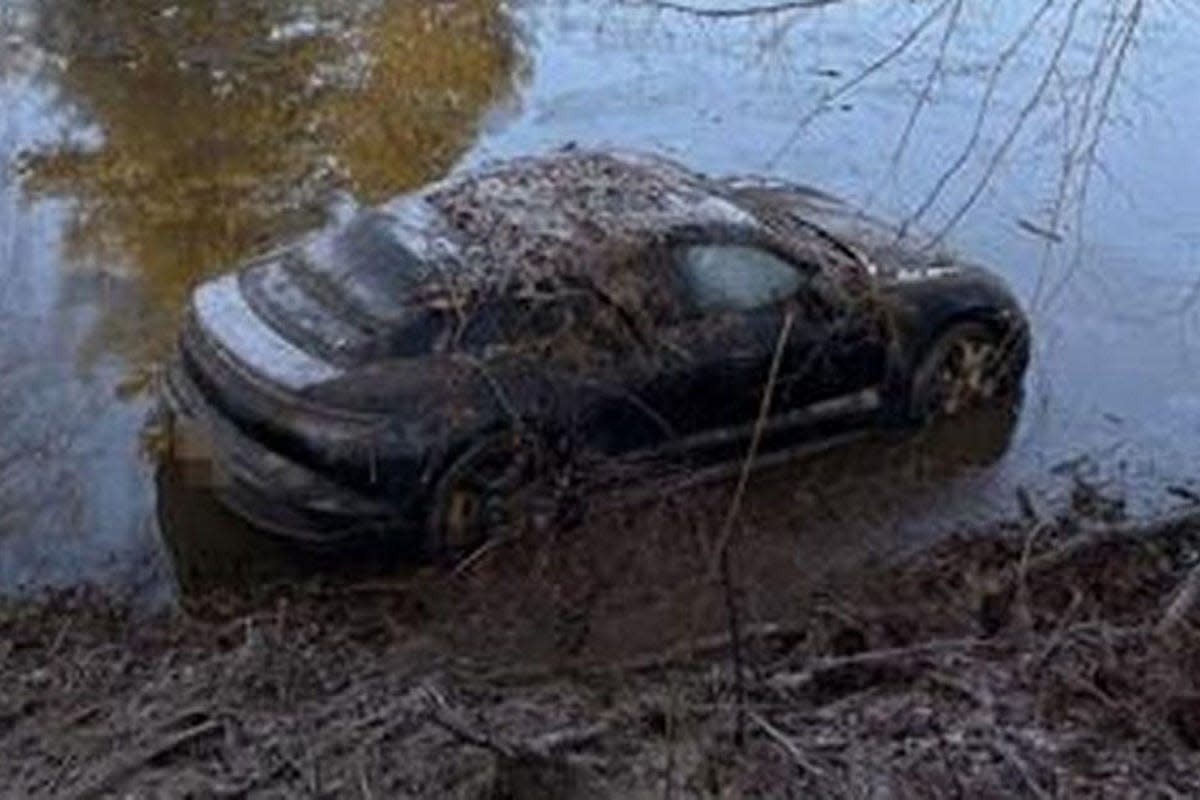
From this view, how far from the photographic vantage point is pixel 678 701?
21.5 feet

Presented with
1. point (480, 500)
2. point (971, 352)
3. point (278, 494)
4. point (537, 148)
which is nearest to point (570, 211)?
point (480, 500)

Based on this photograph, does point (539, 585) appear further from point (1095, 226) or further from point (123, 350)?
point (1095, 226)

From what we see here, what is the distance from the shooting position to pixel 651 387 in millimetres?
9906

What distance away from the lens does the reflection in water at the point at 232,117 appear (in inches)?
542

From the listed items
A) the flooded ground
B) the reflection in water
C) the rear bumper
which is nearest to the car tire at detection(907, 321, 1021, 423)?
the flooded ground

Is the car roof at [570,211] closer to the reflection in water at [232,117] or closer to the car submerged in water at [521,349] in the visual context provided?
the car submerged in water at [521,349]

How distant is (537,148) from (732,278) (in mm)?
5511

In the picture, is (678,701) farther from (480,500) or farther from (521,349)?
(521,349)

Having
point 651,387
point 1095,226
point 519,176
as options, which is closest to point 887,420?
point 651,387

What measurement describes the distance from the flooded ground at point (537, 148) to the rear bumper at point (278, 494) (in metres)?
0.53

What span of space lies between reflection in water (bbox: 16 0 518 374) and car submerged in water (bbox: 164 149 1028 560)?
2.60 m

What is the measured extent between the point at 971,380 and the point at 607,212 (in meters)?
2.37

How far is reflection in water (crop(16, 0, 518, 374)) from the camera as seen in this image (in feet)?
45.2

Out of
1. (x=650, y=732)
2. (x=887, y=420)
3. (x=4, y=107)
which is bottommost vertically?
(x=4, y=107)
